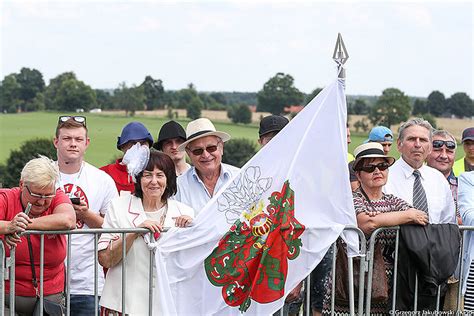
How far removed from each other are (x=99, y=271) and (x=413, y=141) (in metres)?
2.98

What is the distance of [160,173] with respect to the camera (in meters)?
5.91

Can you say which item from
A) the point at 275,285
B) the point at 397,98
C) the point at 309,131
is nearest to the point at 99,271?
the point at 275,285

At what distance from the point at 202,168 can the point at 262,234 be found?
1.07 m

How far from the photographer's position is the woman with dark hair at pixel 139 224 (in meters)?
5.73

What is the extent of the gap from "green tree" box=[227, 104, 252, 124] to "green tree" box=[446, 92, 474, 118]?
21185 millimetres

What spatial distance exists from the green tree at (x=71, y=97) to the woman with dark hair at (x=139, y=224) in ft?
262

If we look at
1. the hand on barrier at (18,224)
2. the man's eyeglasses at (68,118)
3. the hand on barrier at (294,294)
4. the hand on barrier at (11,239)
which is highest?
Result: the man's eyeglasses at (68,118)

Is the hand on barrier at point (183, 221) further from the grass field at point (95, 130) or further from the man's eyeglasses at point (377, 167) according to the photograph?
the grass field at point (95, 130)

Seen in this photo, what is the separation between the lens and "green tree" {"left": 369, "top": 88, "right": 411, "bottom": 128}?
75762 millimetres

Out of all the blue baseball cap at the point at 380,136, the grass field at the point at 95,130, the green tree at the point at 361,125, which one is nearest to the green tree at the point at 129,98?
the grass field at the point at 95,130

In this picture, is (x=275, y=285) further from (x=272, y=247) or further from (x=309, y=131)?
(x=309, y=131)

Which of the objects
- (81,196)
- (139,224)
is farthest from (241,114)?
(139,224)

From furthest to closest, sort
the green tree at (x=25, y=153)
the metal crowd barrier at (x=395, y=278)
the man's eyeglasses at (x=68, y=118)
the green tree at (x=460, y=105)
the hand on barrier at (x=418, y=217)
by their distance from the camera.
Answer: the green tree at (x=460, y=105) → the green tree at (x=25, y=153) → the man's eyeglasses at (x=68, y=118) → the hand on barrier at (x=418, y=217) → the metal crowd barrier at (x=395, y=278)

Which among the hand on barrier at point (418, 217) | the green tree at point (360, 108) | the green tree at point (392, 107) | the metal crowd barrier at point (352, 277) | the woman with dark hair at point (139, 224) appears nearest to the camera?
the woman with dark hair at point (139, 224)
